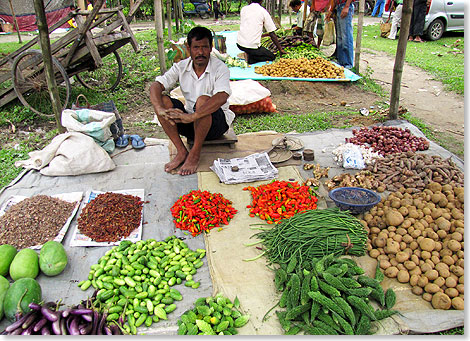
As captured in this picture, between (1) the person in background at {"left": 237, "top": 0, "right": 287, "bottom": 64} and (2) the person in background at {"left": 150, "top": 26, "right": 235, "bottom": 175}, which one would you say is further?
(1) the person in background at {"left": 237, "top": 0, "right": 287, "bottom": 64}

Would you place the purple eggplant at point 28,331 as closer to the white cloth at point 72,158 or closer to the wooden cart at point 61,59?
the white cloth at point 72,158

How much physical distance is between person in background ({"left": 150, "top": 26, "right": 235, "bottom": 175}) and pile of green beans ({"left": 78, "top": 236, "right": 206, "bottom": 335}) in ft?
4.41

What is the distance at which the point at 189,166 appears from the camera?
397 cm

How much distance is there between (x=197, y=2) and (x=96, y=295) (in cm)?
1965

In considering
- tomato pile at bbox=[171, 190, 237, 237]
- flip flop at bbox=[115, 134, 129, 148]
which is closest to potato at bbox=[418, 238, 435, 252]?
tomato pile at bbox=[171, 190, 237, 237]

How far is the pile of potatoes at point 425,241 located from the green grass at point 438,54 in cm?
515

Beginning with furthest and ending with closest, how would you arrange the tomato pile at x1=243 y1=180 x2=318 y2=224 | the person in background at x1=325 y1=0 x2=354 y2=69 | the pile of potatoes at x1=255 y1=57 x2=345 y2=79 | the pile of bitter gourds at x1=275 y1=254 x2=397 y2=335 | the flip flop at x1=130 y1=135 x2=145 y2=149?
1. the person in background at x1=325 y1=0 x2=354 y2=69
2. the pile of potatoes at x1=255 y1=57 x2=345 y2=79
3. the flip flop at x1=130 y1=135 x2=145 y2=149
4. the tomato pile at x1=243 y1=180 x2=318 y2=224
5. the pile of bitter gourds at x1=275 y1=254 x2=397 y2=335

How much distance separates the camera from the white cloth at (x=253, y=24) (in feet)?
25.7

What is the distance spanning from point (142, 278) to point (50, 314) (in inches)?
23.3

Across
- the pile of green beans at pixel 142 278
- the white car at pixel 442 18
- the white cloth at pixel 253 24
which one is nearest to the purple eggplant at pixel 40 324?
the pile of green beans at pixel 142 278

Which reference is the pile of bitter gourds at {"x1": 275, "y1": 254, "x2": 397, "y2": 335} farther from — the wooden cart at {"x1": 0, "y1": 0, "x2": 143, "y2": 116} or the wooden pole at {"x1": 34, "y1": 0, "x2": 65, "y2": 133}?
the wooden cart at {"x1": 0, "y1": 0, "x2": 143, "y2": 116}

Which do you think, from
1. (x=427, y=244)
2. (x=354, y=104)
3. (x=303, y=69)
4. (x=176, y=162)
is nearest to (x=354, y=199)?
(x=427, y=244)

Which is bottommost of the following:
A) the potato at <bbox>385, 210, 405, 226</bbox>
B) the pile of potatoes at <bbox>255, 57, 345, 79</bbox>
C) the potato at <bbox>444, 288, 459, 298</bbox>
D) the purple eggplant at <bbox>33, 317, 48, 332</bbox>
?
the potato at <bbox>444, 288, 459, 298</bbox>

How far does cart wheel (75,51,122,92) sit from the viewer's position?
6.96 metres
